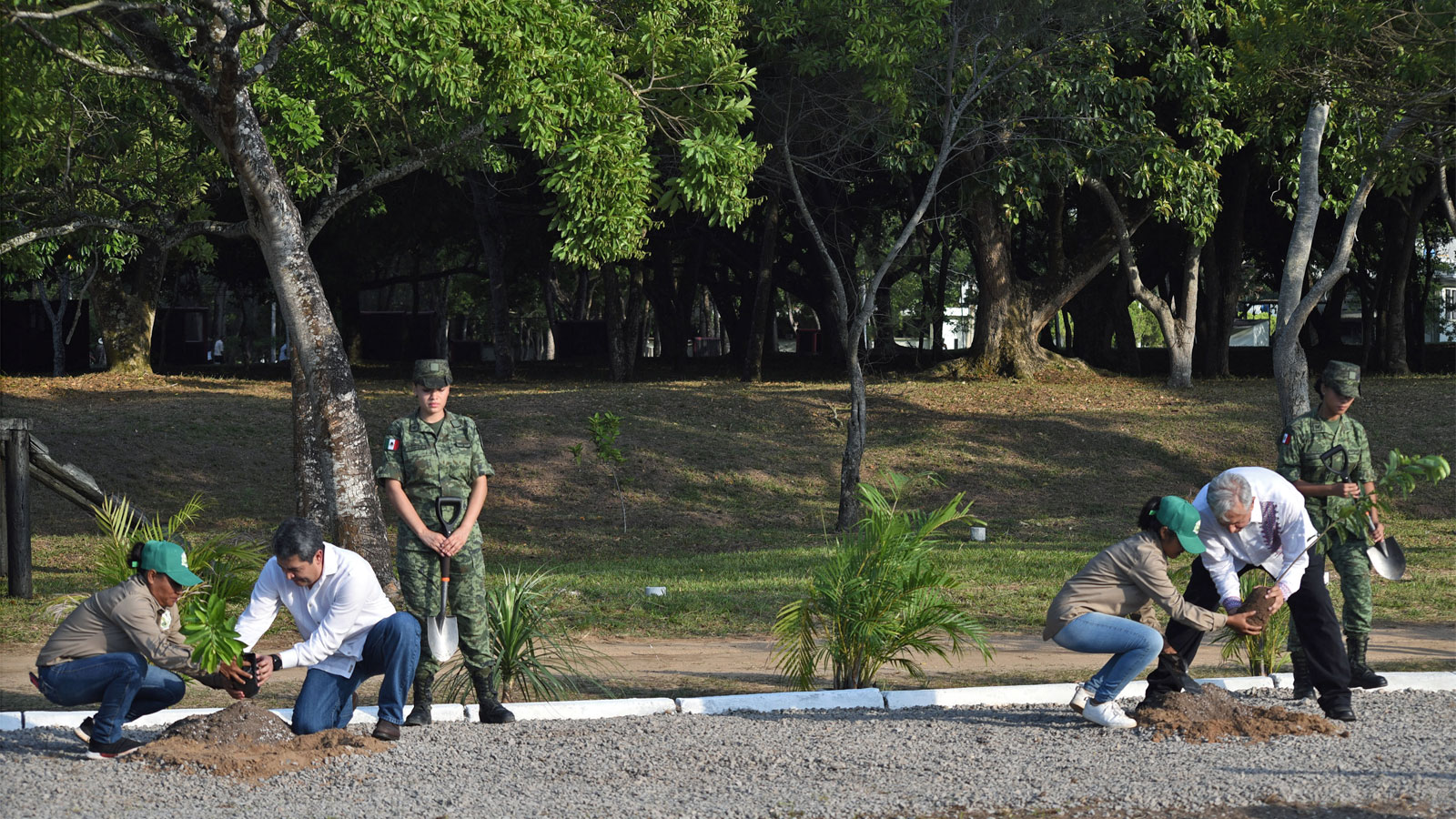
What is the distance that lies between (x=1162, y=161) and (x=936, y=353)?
54.0 feet

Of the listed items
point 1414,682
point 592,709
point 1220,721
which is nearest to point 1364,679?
point 1414,682

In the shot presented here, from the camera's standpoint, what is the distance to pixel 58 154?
1573cm

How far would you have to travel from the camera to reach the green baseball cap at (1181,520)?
19.5 ft

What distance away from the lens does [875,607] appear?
7051 millimetres

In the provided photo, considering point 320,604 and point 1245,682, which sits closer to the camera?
point 320,604

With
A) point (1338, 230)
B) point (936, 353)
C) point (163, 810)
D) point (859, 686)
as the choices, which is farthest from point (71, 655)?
point (936, 353)

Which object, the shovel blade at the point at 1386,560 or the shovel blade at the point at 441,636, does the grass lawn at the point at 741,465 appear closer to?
the shovel blade at the point at 1386,560

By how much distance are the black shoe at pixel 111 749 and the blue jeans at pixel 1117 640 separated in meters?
4.19

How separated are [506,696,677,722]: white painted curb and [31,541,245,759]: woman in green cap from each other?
143cm

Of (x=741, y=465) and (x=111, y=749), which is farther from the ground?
(x=741, y=465)

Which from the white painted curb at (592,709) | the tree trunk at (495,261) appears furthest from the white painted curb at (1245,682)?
the tree trunk at (495,261)

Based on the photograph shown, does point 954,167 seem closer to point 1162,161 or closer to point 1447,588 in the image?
point 1162,161

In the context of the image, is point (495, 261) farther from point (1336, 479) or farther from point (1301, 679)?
point (1301, 679)

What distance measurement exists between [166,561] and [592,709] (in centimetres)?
219
